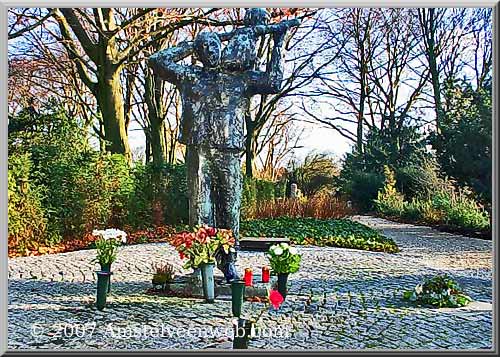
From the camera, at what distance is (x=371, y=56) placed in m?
16.9

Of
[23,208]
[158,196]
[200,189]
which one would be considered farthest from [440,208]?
[200,189]

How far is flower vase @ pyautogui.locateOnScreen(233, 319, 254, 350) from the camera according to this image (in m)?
4.07

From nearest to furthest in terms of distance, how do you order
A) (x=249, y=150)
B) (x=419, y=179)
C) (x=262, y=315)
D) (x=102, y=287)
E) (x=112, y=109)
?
(x=262, y=315)
(x=102, y=287)
(x=112, y=109)
(x=249, y=150)
(x=419, y=179)

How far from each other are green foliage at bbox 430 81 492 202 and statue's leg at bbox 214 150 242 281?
248 inches

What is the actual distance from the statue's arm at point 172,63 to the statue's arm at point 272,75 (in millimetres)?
589

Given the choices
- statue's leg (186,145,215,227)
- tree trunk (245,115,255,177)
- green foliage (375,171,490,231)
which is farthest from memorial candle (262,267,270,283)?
tree trunk (245,115,255,177)

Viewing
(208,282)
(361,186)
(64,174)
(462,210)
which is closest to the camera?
(208,282)

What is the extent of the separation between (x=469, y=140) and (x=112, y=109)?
6.64 meters

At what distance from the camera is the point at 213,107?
5.51m

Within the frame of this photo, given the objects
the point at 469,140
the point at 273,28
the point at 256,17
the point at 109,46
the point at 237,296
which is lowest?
the point at 237,296

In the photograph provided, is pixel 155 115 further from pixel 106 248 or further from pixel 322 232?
pixel 106 248

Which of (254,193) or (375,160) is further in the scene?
(375,160)

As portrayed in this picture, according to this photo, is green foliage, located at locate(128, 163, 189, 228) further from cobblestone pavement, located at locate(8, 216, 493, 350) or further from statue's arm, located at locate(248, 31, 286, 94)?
statue's arm, located at locate(248, 31, 286, 94)

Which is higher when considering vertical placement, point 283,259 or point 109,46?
point 109,46
